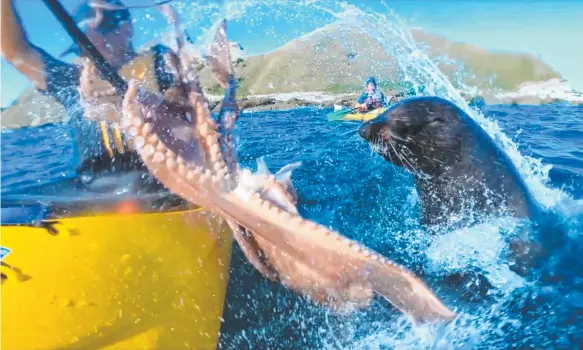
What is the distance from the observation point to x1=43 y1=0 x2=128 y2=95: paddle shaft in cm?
274

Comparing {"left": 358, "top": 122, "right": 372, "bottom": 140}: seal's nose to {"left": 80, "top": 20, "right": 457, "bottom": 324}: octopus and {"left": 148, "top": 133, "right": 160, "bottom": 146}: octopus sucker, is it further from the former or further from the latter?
{"left": 148, "top": 133, "right": 160, "bottom": 146}: octopus sucker

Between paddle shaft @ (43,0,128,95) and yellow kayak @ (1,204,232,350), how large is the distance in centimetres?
78

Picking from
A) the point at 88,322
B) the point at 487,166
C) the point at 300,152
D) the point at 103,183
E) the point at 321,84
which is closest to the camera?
the point at 88,322

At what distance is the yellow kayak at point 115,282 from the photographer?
2.78m

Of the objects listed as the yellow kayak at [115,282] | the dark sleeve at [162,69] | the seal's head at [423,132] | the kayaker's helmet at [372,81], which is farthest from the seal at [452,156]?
the kayaker's helmet at [372,81]

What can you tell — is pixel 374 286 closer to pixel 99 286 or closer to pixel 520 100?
pixel 99 286

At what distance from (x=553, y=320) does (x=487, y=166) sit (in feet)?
3.98

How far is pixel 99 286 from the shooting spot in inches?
115

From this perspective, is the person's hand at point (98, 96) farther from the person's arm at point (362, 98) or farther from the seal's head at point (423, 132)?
the person's arm at point (362, 98)

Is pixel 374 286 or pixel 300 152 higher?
pixel 374 286

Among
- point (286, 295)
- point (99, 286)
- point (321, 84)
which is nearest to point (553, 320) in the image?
point (286, 295)

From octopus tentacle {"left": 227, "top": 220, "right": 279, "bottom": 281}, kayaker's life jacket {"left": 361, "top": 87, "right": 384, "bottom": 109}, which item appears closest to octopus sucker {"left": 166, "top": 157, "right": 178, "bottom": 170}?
octopus tentacle {"left": 227, "top": 220, "right": 279, "bottom": 281}

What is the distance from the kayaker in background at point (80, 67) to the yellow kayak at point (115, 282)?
47cm

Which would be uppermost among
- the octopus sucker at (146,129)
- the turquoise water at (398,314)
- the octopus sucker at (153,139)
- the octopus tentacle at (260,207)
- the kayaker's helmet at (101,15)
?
the kayaker's helmet at (101,15)
